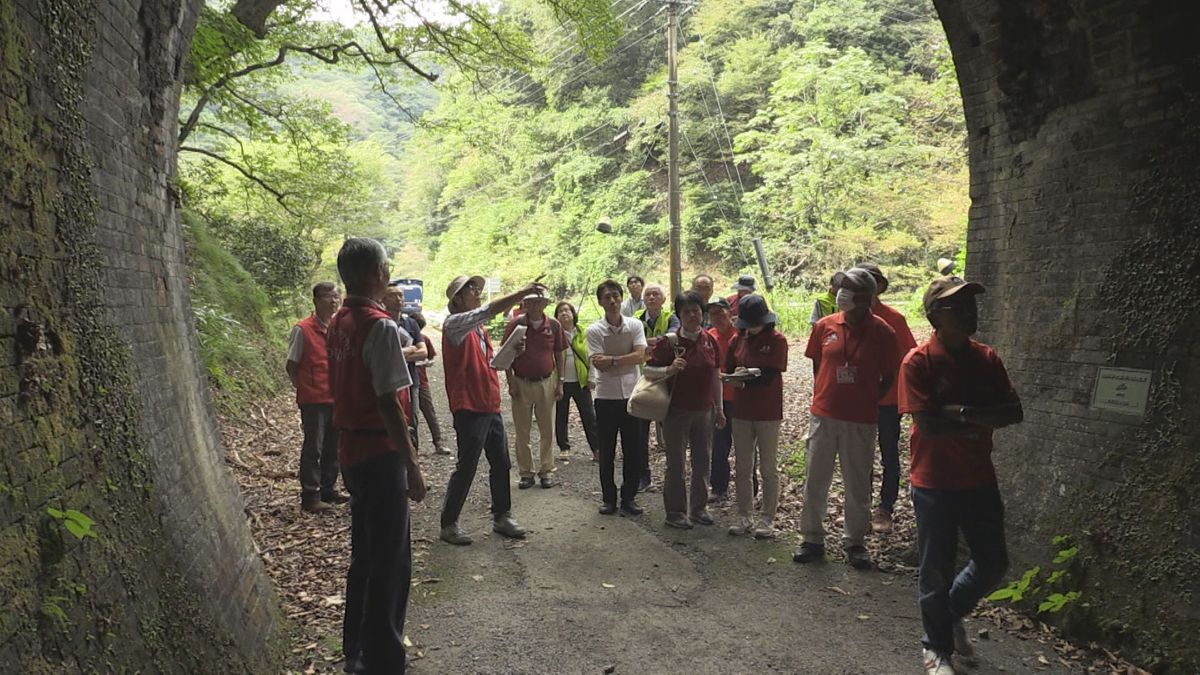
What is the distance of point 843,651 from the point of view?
395 cm

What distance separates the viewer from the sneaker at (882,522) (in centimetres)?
590

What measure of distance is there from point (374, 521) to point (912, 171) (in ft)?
67.2

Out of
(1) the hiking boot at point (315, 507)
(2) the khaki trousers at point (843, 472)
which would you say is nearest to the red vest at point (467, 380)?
(1) the hiking boot at point (315, 507)

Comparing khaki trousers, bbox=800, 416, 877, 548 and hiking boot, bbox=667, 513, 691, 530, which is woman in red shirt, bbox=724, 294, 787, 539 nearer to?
hiking boot, bbox=667, 513, 691, 530

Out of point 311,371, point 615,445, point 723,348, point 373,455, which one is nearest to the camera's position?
point 373,455

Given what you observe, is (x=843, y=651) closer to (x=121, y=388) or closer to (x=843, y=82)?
(x=121, y=388)

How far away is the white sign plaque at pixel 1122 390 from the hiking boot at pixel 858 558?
1.82 metres

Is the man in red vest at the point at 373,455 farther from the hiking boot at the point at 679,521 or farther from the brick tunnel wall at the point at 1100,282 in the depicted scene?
the brick tunnel wall at the point at 1100,282

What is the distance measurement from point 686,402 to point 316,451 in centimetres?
330

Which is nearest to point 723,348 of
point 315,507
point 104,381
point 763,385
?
point 763,385

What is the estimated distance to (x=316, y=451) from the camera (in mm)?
6293

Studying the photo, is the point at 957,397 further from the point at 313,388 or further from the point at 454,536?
the point at 313,388

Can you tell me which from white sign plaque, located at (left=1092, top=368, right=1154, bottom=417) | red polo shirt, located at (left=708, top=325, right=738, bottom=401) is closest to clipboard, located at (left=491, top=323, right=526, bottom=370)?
red polo shirt, located at (left=708, top=325, right=738, bottom=401)

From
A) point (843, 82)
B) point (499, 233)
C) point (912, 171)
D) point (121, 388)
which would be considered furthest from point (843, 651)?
point (499, 233)
